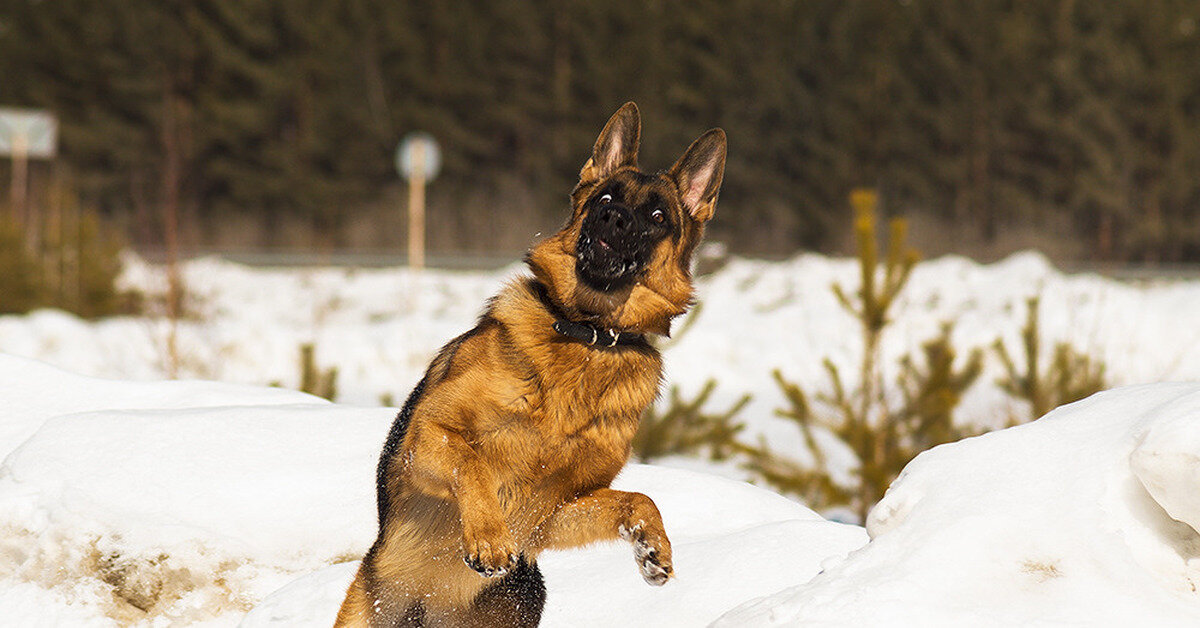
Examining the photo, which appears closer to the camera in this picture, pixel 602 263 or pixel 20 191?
pixel 602 263

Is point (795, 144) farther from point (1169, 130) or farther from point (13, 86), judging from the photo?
point (13, 86)

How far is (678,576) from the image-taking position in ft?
12.6

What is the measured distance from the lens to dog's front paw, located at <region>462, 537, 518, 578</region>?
2.88m

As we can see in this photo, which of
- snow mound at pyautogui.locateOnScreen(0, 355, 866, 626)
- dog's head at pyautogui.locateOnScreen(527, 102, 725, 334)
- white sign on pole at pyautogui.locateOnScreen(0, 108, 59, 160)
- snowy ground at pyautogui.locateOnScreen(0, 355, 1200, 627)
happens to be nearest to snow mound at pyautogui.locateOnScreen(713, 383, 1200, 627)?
snowy ground at pyautogui.locateOnScreen(0, 355, 1200, 627)

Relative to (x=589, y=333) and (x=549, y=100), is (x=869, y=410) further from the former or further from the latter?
(x=549, y=100)

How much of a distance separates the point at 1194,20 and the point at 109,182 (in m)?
34.0

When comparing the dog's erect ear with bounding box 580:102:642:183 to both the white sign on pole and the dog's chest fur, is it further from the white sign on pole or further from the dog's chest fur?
the white sign on pole

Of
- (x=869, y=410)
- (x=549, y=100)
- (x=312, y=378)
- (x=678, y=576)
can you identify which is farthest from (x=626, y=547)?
(x=549, y=100)

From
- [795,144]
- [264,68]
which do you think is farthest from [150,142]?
[795,144]

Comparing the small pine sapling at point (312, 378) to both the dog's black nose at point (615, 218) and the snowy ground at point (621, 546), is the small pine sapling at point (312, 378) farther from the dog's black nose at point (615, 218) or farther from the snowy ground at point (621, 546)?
the dog's black nose at point (615, 218)

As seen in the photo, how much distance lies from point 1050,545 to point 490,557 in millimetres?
Answer: 1449

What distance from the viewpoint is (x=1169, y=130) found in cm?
3095

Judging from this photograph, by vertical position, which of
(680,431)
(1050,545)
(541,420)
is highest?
(541,420)

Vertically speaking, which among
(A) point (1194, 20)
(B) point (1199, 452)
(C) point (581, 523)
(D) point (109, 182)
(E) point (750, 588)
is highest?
(A) point (1194, 20)
